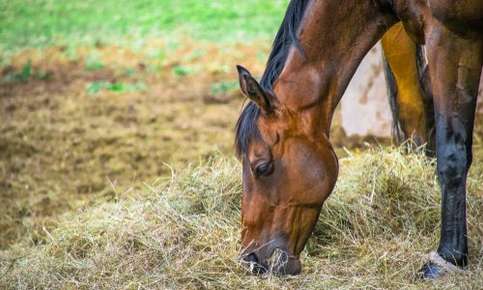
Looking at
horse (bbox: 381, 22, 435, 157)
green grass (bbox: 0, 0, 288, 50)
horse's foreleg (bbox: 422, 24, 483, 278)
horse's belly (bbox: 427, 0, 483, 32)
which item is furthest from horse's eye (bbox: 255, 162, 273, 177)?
green grass (bbox: 0, 0, 288, 50)

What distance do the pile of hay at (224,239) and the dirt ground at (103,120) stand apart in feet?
2.39

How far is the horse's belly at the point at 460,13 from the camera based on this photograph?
3.69 meters

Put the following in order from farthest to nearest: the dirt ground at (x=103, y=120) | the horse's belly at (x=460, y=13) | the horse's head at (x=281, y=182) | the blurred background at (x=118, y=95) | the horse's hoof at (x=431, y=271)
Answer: the blurred background at (x=118, y=95) → the dirt ground at (x=103, y=120) → the horse's head at (x=281, y=182) → the horse's hoof at (x=431, y=271) → the horse's belly at (x=460, y=13)

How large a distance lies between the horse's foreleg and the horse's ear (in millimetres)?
736

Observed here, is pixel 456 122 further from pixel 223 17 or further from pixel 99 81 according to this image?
pixel 223 17

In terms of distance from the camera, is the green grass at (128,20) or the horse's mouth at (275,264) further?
the green grass at (128,20)

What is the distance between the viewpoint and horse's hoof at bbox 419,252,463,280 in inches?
150

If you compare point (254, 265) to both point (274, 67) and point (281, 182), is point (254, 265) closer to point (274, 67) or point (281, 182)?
point (281, 182)

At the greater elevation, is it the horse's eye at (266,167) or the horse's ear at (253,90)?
the horse's ear at (253,90)

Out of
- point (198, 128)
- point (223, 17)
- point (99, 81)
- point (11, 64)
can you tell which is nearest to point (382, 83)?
point (198, 128)

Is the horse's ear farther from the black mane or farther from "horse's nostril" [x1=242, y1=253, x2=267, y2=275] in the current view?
"horse's nostril" [x1=242, y1=253, x2=267, y2=275]

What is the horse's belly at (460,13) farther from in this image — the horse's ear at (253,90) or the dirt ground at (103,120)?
the dirt ground at (103,120)

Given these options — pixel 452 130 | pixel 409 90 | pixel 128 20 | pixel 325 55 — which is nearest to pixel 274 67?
pixel 325 55

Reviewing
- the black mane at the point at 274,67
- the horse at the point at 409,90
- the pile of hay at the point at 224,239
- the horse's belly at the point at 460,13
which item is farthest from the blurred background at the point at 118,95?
the horse's belly at the point at 460,13
